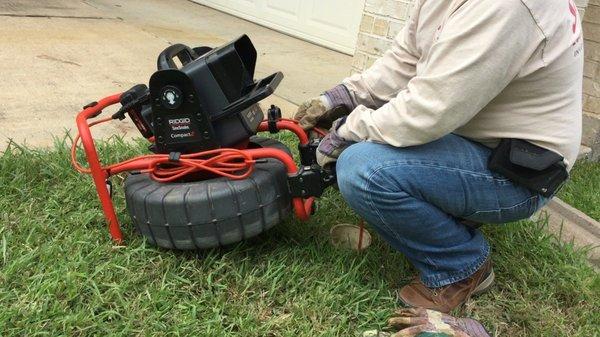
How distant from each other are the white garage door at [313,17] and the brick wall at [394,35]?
6.77 feet

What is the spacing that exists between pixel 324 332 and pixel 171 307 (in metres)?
0.50

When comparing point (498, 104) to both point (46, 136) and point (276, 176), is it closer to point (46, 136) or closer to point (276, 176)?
point (276, 176)

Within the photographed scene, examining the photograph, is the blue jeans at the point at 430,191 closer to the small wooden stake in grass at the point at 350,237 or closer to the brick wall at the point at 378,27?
Result: the small wooden stake in grass at the point at 350,237

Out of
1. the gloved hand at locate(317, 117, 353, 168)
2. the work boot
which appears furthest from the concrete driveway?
the work boot

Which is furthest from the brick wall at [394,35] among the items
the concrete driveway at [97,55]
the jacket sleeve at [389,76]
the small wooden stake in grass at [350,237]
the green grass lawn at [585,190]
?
the small wooden stake in grass at [350,237]

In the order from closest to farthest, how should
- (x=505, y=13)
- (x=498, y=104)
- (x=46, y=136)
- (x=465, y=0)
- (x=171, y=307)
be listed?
(x=505, y=13) < (x=465, y=0) < (x=498, y=104) < (x=171, y=307) < (x=46, y=136)

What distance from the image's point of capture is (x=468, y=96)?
1586 millimetres

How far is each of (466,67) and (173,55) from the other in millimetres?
986

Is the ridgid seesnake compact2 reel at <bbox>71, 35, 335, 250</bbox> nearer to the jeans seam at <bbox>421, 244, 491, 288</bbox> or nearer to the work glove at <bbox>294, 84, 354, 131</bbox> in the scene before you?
the work glove at <bbox>294, 84, 354, 131</bbox>

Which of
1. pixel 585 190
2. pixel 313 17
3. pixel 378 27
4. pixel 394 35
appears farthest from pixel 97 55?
pixel 585 190

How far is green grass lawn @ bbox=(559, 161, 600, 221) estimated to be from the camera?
9.73 ft

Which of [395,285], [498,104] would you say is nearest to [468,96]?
[498,104]

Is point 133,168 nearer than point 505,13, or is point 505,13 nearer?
point 505,13

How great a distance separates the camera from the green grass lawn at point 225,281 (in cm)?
179
